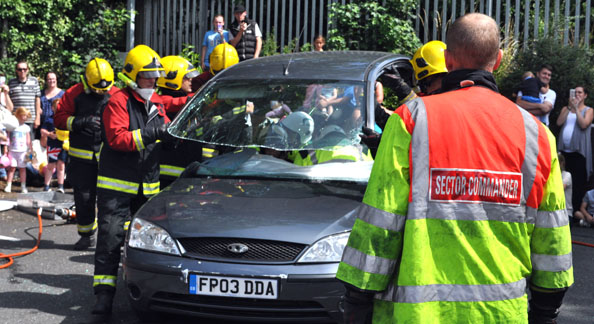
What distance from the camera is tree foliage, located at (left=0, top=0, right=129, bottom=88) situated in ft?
55.9

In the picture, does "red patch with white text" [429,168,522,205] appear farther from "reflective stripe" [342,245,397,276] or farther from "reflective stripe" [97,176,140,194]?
"reflective stripe" [97,176,140,194]

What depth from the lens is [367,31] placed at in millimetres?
13609

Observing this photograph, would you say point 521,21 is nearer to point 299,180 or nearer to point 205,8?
point 205,8

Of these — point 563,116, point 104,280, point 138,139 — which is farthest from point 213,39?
point 104,280

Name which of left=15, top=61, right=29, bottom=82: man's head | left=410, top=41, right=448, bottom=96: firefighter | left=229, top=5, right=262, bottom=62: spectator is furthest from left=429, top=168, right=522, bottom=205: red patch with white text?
left=15, top=61, right=29, bottom=82: man's head

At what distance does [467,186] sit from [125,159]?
3.64 m

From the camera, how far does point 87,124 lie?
752cm

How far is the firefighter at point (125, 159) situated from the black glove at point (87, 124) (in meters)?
1.82

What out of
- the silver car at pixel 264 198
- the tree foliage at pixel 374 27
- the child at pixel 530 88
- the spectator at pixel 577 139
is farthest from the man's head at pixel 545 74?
the silver car at pixel 264 198

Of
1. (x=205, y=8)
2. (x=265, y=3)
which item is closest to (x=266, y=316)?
(x=265, y=3)

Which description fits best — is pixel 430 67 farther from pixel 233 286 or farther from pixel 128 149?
pixel 128 149

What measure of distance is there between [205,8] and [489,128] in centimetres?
1497

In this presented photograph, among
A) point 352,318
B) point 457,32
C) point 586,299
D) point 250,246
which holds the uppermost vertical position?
point 457,32

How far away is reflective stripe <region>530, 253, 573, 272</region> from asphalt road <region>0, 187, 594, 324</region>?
123 inches
